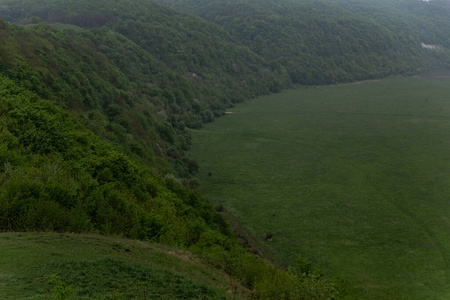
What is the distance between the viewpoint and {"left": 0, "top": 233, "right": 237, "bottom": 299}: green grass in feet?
61.6

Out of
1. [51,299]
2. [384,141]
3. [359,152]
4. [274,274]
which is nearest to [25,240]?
[51,299]

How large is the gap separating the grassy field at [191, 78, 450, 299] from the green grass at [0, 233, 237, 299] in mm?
29916

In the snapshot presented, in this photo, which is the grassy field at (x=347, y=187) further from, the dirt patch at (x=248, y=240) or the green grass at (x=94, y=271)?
the green grass at (x=94, y=271)

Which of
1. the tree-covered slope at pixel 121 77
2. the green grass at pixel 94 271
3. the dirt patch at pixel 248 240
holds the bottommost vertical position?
the dirt patch at pixel 248 240

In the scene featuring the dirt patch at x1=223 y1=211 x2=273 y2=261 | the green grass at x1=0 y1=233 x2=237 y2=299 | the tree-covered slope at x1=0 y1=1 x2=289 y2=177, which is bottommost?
the dirt patch at x1=223 y1=211 x2=273 y2=261

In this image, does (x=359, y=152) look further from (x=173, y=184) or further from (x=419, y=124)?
(x=173, y=184)

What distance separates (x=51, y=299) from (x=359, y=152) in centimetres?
11422

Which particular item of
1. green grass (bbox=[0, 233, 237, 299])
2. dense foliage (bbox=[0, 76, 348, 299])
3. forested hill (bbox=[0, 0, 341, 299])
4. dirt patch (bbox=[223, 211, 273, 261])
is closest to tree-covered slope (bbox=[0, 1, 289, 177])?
forested hill (bbox=[0, 0, 341, 299])

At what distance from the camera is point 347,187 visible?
297 feet

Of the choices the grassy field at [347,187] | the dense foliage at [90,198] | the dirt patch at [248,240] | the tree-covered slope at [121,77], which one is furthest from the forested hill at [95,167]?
the grassy field at [347,187]

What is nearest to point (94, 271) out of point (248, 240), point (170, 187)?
point (170, 187)

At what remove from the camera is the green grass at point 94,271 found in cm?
1877

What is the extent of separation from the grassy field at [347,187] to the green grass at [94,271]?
1178 inches

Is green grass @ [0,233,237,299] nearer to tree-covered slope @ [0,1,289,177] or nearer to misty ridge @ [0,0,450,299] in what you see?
misty ridge @ [0,0,450,299]
